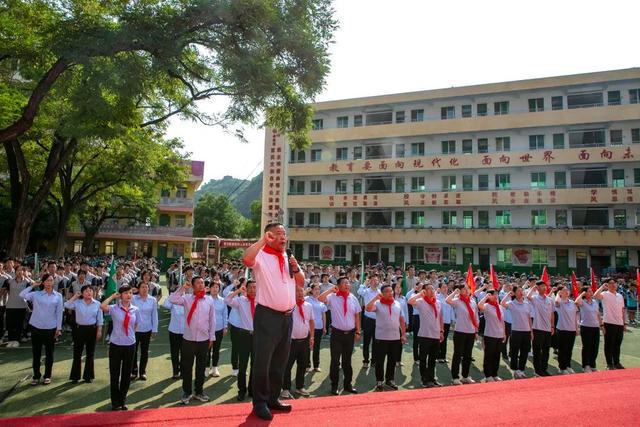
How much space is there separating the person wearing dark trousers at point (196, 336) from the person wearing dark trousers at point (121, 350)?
2.23ft

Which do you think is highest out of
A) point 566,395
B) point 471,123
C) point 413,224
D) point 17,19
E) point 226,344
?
point 471,123

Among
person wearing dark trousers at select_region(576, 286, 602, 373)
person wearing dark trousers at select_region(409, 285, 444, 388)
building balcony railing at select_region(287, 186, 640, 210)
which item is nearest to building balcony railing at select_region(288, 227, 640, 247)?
building balcony railing at select_region(287, 186, 640, 210)

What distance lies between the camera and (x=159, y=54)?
9180 millimetres

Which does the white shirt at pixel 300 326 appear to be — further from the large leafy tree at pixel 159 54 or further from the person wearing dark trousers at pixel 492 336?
the large leafy tree at pixel 159 54

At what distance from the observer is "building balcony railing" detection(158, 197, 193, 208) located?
Answer: 43.5 meters

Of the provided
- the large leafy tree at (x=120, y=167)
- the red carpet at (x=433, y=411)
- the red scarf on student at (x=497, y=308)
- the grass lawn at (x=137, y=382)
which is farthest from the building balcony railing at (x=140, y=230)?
the red carpet at (x=433, y=411)

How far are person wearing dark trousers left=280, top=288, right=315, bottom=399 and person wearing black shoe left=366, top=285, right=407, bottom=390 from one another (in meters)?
1.06

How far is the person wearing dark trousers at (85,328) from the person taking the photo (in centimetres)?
714

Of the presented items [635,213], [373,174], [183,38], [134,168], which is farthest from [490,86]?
[183,38]

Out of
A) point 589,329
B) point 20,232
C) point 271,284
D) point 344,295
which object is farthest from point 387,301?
point 20,232

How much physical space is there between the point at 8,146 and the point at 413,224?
25358mm

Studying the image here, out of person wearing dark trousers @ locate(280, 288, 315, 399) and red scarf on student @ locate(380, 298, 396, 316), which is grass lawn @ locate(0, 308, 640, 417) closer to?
person wearing dark trousers @ locate(280, 288, 315, 399)

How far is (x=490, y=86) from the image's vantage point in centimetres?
3123

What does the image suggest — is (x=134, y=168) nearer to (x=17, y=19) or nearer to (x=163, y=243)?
Answer: (x=17, y=19)
